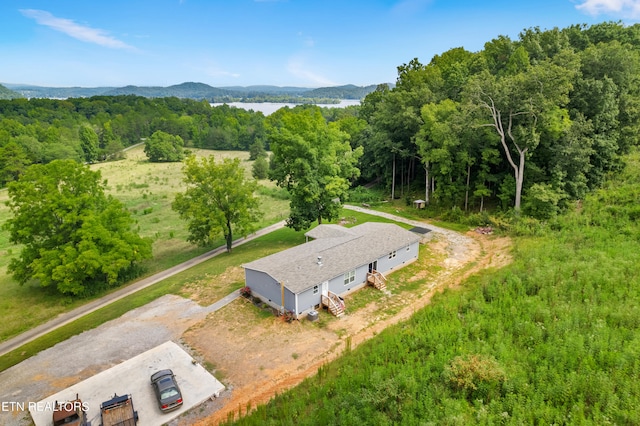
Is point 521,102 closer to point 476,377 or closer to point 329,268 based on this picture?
point 329,268

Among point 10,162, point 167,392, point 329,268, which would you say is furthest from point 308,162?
point 10,162

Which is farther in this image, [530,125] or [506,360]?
[530,125]

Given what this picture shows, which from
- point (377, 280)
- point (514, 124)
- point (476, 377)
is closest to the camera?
point (476, 377)

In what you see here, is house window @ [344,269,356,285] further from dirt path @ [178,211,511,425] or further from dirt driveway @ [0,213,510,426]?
dirt path @ [178,211,511,425]

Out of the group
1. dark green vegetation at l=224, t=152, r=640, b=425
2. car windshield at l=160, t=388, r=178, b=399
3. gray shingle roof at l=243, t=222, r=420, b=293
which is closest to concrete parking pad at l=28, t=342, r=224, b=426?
car windshield at l=160, t=388, r=178, b=399

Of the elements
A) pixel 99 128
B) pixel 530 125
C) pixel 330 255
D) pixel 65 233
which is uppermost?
pixel 530 125

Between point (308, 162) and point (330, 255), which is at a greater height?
point (308, 162)


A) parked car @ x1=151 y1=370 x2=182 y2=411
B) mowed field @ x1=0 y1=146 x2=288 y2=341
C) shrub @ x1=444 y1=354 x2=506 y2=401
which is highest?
shrub @ x1=444 y1=354 x2=506 y2=401
